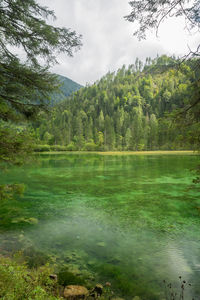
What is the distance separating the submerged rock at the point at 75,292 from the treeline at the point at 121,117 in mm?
4158

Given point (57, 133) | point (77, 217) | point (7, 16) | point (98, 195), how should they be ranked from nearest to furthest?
point (7, 16) < point (77, 217) < point (98, 195) < point (57, 133)

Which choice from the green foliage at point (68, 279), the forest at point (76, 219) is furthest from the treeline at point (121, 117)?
the green foliage at point (68, 279)

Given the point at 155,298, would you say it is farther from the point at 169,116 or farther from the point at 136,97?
the point at 136,97

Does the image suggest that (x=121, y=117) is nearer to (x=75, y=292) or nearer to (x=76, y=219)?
(x=76, y=219)

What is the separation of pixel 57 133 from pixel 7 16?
10312 centimetres

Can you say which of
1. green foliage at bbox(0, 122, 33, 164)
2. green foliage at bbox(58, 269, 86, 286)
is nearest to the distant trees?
green foliage at bbox(0, 122, 33, 164)

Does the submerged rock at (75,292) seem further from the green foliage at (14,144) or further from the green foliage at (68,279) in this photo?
the green foliage at (14,144)

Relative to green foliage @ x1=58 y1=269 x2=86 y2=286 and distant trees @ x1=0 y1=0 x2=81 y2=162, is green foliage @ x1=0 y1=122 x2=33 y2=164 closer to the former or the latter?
distant trees @ x1=0 y1=0 x2=81 y2=162

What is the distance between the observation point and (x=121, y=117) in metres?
124

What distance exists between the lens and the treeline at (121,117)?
18.1 ft

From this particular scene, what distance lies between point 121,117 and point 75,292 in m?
123

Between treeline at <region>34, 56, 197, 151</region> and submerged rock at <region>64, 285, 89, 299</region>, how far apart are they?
13.6ft

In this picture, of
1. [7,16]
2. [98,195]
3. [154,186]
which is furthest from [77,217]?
[154,186]

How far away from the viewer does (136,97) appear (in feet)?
490
